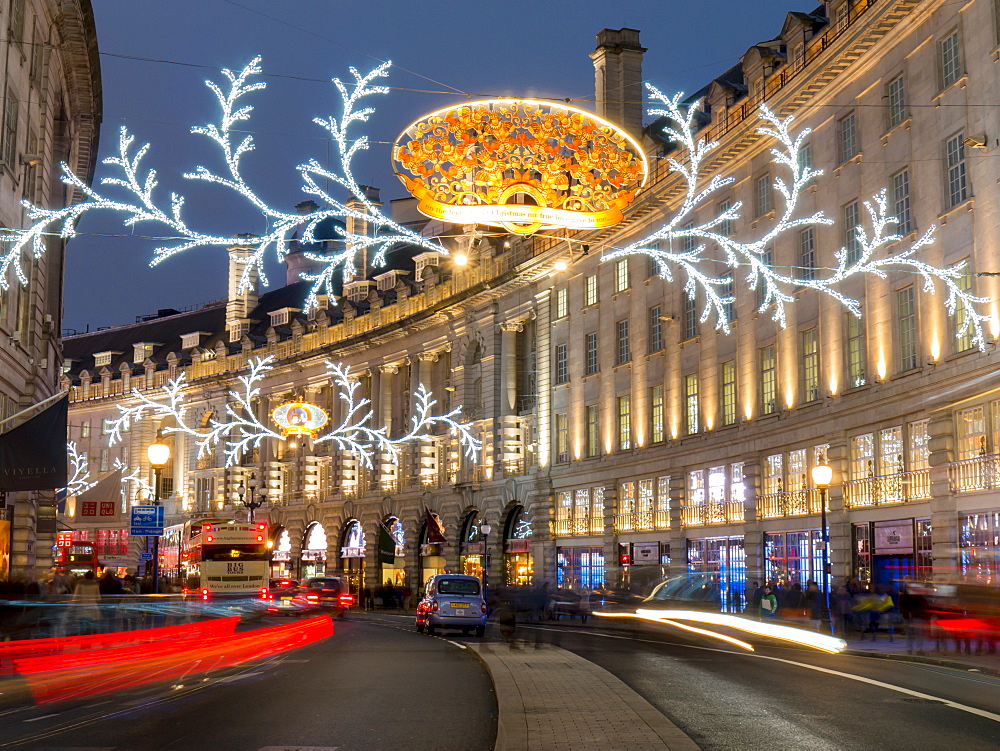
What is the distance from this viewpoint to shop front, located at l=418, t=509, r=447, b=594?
66.5 m

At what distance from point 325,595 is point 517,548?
11.8 metres

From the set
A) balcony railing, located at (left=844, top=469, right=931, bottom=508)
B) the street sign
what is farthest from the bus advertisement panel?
balcony railing, located at (left=844, top=469, right=931, bottom=508)

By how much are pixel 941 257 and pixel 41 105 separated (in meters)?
23.7

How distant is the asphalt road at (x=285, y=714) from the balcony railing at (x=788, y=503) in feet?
59.8

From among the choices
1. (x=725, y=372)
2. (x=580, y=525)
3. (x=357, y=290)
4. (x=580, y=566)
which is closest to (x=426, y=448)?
(x=580, y=525)

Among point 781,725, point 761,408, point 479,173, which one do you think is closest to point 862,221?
point 761,408

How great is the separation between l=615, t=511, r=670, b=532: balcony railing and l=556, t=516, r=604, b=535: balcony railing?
1468 mm

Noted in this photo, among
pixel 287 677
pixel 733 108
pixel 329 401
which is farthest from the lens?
pixel 329 401

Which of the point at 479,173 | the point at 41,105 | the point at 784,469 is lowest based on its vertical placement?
the point at 784,469

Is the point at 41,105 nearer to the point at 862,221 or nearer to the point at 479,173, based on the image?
the point at 479,173

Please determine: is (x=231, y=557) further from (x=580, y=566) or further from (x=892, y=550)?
(x=892, y=550)

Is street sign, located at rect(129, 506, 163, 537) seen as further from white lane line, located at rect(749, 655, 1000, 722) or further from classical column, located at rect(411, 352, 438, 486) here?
classical column, located at rect(411, 352, 438, 486)

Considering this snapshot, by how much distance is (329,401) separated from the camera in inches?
3287

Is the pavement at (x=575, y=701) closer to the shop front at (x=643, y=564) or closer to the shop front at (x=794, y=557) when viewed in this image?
the shop front at (x=794, y=557)
